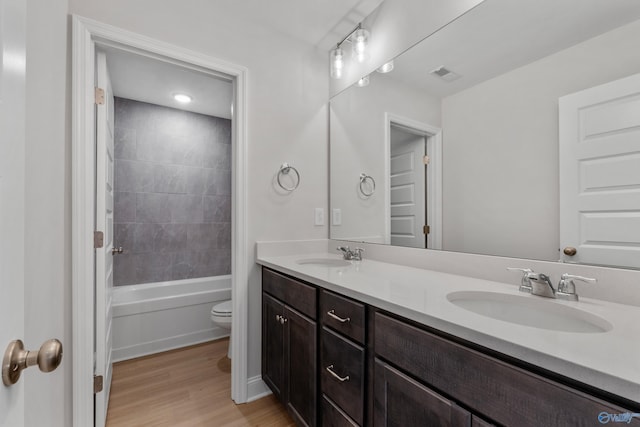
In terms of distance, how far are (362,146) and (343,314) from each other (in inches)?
49.4

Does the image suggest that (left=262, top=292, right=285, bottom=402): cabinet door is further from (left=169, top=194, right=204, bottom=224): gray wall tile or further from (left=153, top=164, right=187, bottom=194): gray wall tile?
(left=153, top=164, right=187, bottom=194): gray wall tile

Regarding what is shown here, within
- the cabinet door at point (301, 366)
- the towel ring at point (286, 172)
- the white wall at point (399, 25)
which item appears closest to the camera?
the cabinet door at point (301, 366)

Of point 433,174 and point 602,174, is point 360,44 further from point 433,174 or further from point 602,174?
point 602,174

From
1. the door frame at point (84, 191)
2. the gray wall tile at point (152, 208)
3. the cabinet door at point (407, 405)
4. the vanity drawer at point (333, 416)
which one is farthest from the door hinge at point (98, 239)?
the gray wall tile at point (152, 208)

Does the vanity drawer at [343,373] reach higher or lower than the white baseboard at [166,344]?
higher

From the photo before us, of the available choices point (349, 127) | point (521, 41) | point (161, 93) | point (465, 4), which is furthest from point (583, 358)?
point (161, 93)

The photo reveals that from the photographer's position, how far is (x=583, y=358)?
55cm

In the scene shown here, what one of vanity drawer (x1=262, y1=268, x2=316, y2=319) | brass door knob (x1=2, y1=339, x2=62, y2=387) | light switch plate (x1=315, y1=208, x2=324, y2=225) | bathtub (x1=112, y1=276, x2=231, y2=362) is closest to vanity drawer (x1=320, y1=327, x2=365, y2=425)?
vanity drawer (x1=262, y1=268, x2=316, y2=319)

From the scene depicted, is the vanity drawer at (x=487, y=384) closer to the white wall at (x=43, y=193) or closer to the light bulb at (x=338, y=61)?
the white wall at (x=43, y=193)

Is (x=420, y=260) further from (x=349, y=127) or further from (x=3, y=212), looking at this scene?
(x=3, y=212)

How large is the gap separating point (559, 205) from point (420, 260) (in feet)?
2.16

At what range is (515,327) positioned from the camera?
0.69m

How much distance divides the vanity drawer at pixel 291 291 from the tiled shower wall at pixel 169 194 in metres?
1.73

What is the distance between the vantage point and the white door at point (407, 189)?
63.3 inches
